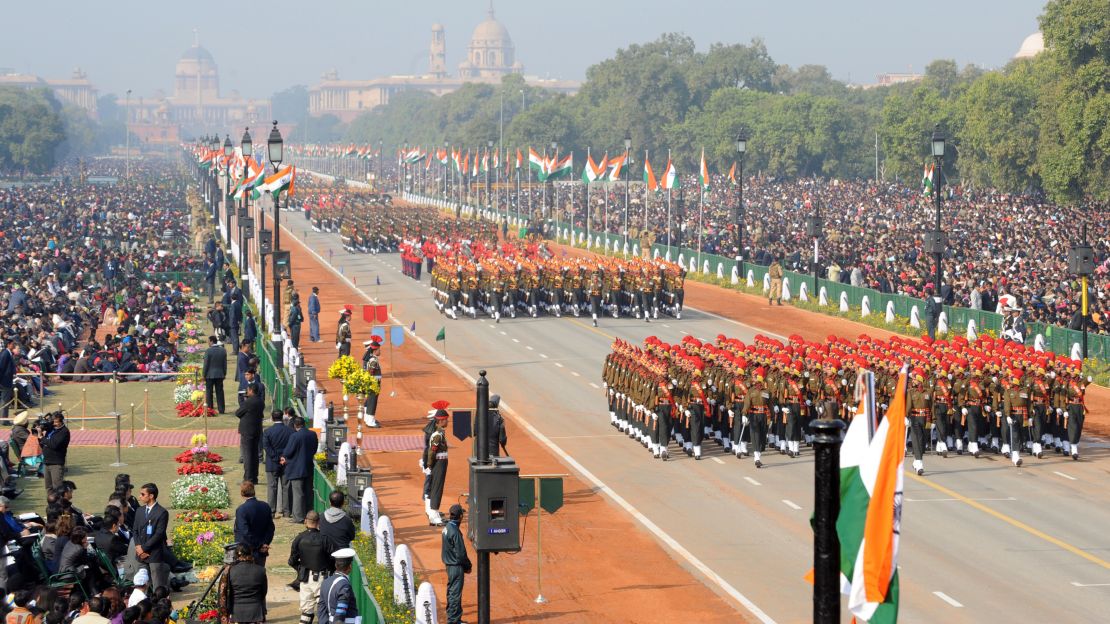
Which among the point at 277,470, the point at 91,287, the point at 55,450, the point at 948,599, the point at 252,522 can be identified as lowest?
the point at 91,287

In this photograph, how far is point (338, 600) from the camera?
1497 centimetres

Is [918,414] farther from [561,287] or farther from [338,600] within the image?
[561,287]

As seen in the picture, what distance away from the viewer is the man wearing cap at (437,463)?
21453 mm

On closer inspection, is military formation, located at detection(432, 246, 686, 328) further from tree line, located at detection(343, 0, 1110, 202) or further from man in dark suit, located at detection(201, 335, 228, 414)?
tree line, located at detection(343, 0, 1110, 202)

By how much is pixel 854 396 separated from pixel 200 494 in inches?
399

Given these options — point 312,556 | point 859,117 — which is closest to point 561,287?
point 312,556

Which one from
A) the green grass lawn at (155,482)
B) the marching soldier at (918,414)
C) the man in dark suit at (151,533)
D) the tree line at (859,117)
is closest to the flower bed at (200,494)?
the green grass lawn at (155,482)

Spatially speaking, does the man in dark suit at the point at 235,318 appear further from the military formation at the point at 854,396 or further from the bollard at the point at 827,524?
the bollard at the point at 827,524

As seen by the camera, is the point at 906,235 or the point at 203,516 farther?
the point at 906,235

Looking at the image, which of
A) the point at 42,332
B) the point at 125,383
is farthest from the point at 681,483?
the point at 42,332

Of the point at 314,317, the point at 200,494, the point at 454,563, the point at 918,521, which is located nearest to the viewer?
the point at 454,563

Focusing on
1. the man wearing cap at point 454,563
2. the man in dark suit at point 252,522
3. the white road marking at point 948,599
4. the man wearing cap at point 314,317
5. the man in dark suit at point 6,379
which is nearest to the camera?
the man wearing cap at point 454,563

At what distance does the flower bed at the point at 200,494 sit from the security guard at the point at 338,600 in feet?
24.0

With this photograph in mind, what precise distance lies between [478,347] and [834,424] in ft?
112
